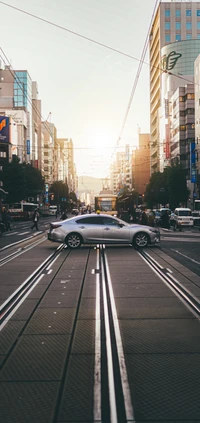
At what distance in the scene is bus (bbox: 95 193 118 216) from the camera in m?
46.2

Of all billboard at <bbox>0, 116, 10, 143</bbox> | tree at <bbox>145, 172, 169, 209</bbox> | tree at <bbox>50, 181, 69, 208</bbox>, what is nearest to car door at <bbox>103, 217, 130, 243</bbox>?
tree at <bbox>145, 172, 169, 209</bbox>

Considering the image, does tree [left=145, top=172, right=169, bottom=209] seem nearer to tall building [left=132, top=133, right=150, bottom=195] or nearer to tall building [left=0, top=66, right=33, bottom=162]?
tall building [left=0, top=66, right=33, bottom=162]

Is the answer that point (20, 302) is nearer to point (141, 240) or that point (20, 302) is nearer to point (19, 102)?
point (141, 240)

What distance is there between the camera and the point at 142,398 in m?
4.52

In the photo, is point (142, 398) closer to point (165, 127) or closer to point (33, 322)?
point (33, 322)

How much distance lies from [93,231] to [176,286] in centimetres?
926

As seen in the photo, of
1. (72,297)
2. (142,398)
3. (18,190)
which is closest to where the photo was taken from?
(142,398)

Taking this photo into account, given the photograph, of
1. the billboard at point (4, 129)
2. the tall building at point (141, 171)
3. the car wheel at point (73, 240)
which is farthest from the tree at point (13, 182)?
the tall building at point (141, 171)

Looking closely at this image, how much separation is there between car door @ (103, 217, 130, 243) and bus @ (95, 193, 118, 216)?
26.0m

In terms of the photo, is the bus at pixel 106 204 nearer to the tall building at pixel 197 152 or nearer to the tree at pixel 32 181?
the tall building at pixel 197 152

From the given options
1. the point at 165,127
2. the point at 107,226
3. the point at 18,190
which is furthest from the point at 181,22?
the point at 107,226

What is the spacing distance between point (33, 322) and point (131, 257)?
9.85 m

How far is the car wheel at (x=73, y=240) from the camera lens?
20.1m

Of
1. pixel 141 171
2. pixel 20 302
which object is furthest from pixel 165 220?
pixel 141 171
